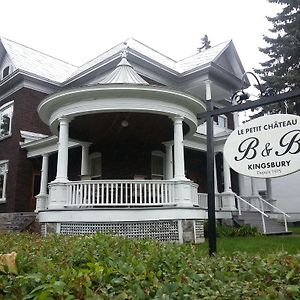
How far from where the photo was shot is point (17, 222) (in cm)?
1480

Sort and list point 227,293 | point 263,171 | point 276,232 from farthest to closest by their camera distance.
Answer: point 276,232, point 263,171, point 227,293

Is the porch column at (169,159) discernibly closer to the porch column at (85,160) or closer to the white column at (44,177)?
the porch column at (85,160)

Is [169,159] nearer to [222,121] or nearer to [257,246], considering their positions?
[257,246]

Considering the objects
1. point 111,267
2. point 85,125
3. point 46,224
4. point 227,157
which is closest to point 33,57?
point 85,125

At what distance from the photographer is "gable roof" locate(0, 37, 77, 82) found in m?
19.5

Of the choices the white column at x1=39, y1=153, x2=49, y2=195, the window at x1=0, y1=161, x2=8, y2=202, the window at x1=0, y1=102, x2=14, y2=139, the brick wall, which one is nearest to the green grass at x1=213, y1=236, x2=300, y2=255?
the white column at x1=39, y1=153, x2=49, y2=195

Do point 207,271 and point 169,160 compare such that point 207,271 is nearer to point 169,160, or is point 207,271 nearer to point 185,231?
point 185,231

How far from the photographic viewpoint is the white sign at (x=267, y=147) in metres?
4.41

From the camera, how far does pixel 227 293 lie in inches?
89.3

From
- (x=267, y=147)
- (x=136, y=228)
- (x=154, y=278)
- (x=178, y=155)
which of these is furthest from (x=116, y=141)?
(x=154, y=278)

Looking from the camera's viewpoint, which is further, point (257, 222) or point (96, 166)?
point (96, 166)

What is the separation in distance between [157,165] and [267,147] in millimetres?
11031

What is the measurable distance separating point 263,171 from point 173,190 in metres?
6.33

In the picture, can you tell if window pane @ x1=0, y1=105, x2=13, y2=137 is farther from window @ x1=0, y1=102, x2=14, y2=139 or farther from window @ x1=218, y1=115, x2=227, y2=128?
window @ x1=218, y1=115, x2=227, y2=128
